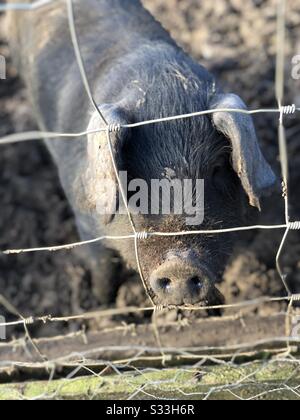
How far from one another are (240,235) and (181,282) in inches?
20.6

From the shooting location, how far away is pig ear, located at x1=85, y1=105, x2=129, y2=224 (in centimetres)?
215

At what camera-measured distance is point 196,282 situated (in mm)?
2148

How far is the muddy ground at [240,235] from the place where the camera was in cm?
316

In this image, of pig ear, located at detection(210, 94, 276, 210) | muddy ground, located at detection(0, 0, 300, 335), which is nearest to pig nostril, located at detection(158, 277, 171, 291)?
pig ear, located at detection(210, 94, 276, 210)

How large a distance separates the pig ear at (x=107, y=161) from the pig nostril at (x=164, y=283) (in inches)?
10.0

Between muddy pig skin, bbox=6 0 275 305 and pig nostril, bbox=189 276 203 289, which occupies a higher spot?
muddy pig skin, bbox=6 0 275 305

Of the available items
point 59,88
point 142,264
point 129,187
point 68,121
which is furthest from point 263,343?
point 59,88

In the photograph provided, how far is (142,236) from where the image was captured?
207 centimetres

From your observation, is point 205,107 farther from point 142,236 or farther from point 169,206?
point 142,236

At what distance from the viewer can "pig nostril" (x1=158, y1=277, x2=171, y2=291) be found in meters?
2.16

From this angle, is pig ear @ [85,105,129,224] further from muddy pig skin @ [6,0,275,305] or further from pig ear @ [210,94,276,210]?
pig ear @ [210,94,276,210]

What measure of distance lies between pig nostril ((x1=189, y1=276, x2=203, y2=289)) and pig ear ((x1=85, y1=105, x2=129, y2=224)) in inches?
12.4

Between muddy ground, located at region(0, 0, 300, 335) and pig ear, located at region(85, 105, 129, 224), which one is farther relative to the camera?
muddy ground, located at region(0, 0, 300, 335)
